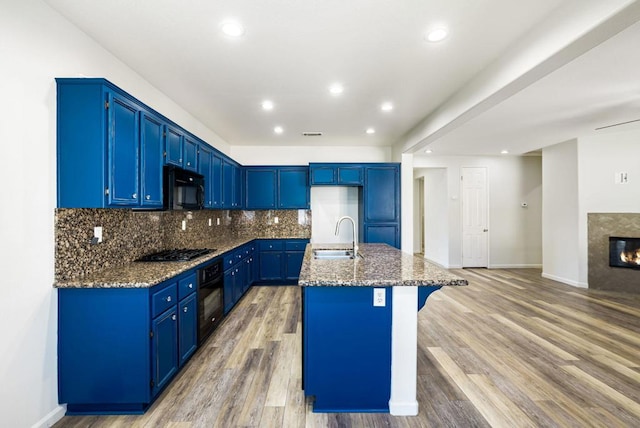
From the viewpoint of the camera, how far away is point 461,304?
4145 millimetres

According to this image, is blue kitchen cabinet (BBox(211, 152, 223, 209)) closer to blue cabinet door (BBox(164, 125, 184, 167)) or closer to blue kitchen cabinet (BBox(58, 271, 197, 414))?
blue cabinet door (BBox(164, 125, 184, 167))

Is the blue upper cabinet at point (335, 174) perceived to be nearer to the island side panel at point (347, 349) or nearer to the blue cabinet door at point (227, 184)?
the blue cabinet door at point (227, 184)

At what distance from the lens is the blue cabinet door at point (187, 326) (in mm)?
2393

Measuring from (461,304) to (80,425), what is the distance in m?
4.34

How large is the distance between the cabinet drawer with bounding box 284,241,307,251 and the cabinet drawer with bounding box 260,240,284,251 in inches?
3.6

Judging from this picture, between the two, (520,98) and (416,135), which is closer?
(520,98)

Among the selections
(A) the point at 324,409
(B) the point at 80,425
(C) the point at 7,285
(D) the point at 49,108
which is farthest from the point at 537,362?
(D) the point at 49,108

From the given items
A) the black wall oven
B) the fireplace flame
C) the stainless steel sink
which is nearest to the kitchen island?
the stainless steel sink

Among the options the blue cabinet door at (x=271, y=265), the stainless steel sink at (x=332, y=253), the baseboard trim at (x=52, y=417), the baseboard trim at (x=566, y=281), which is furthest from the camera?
the blue cabinet door at (x=271, y=265)

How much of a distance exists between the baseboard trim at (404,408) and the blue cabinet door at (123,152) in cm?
244

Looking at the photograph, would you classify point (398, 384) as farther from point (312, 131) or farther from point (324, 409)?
point (312, 131)

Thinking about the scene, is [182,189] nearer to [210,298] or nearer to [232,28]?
[210,298]

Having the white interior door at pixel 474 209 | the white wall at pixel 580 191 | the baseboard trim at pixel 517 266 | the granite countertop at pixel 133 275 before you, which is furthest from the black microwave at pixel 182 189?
the baseboard trim at pixel 517 266

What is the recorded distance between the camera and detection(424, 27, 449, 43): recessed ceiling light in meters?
2.10
